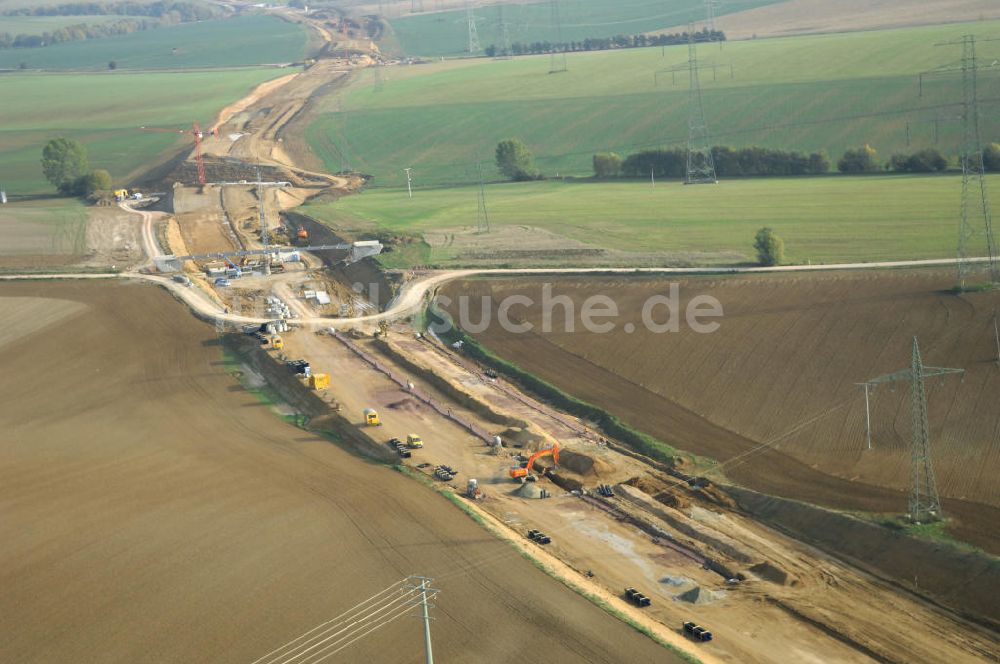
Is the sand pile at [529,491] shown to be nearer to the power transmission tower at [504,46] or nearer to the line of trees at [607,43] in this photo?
the line of trees at [607,43]

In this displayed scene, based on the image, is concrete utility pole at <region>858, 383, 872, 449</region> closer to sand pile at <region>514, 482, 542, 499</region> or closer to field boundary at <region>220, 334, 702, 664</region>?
sand pile at <region>514, 482, 542, 499</region>

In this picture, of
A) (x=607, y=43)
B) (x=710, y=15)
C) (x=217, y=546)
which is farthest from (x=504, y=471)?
(x=710, y=15)

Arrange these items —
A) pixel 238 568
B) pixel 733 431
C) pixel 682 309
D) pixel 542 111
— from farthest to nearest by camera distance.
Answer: pixel 542 111 → pixel 682 309 → pixel 733 431 → pixel 238 568

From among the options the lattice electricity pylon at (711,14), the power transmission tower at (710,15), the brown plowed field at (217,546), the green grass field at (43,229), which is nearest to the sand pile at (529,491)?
the brown plowed field at (217,546)

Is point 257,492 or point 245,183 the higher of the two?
point 245,183

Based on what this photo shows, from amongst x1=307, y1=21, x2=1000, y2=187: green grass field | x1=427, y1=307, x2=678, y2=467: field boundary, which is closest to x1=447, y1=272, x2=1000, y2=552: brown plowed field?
x1=427, y1=307, x2=678, y2=467: field boundary

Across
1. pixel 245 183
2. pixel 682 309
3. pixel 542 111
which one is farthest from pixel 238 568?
pixel 542 111

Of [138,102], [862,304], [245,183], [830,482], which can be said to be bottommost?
[830,482]

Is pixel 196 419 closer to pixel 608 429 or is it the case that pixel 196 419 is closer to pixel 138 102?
pixel 608 429
